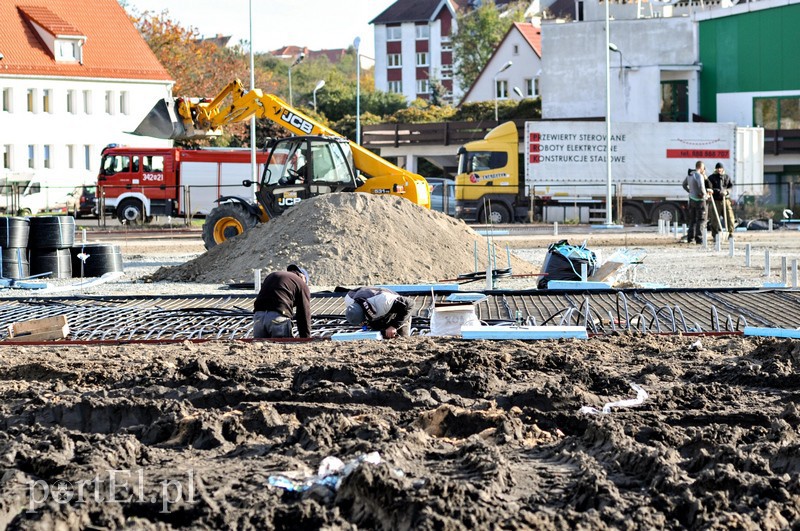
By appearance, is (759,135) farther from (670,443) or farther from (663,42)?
(670,443)

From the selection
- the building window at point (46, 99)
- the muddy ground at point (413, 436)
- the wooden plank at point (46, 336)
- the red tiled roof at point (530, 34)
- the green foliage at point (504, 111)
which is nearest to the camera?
the muddy ground at point (413, 436)

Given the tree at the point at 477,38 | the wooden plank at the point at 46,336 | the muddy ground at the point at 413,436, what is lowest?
the muddy ground at the point at 413,436

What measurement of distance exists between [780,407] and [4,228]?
14921mm

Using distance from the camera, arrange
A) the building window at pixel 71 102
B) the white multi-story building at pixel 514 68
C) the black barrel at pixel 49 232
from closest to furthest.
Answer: the black barrel at pixel 49 232 < the building window at pixel 71 102 < the white multi-story building at pixel 514 68

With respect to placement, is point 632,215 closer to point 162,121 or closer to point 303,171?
point 303,171

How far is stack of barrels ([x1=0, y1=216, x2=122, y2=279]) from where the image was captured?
19.8 m

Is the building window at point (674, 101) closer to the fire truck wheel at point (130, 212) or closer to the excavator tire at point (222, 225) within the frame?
the fire truck wheel at point (130, 212)

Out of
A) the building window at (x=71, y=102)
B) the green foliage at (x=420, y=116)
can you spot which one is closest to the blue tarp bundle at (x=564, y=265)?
the building window at (x=71, y=102)

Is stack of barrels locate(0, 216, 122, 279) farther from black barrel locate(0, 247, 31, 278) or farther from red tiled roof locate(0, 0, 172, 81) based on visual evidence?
red tiled roof locate(0, 0, 172, 81)

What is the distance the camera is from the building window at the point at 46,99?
2015 inches

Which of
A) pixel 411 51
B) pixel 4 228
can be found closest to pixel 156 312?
pixel 4 228

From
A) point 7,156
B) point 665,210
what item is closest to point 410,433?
point 665,210

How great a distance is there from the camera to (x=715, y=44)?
147 feet

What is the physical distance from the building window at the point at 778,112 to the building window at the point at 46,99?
30365 mm
